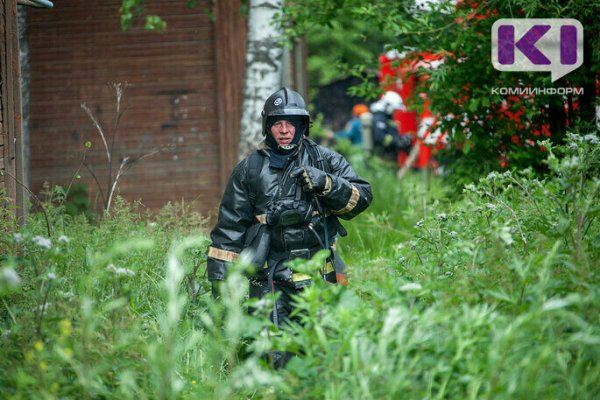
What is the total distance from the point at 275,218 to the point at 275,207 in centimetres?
7

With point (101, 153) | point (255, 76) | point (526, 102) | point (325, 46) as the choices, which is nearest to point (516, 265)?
point (526, 102)

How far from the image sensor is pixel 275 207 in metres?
5.04

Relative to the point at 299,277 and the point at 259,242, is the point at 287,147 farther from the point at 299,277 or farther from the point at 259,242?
the point at 299,277

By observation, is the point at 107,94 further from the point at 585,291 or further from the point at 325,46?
the point at 325,46

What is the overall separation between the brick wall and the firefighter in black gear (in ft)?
17.4

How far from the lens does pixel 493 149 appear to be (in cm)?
800

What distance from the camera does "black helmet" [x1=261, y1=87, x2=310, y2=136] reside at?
17.2 ft

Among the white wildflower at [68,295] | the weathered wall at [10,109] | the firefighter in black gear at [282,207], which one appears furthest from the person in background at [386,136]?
the white wildflower at [68,295]

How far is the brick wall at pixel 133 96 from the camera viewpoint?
10398mm

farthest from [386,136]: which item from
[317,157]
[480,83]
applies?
[317,157]

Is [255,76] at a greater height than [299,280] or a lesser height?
greater

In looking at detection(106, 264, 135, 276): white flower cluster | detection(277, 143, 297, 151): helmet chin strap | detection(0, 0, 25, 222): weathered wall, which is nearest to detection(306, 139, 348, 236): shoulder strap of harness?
detection(277, 143, 297, 151): helmet chin strap

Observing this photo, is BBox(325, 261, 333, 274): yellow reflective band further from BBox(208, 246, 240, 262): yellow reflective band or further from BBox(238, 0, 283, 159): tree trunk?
BBox(238, 0, 283, 159): tree trunk

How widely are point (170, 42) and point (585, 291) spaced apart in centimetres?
773
